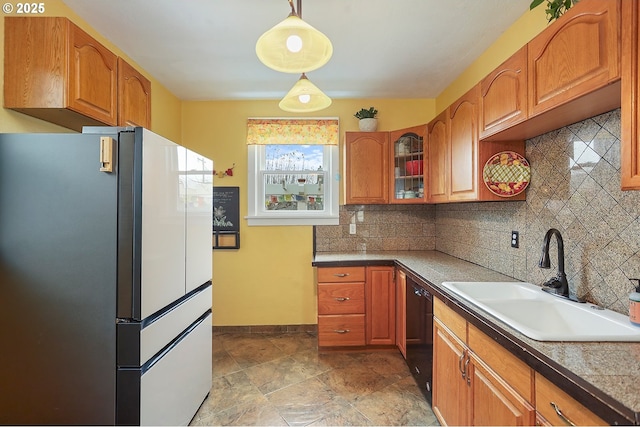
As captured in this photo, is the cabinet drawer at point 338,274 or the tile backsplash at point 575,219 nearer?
the tile backsplash at point 575,219

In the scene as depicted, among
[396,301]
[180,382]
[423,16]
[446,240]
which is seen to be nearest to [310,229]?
[396,301]

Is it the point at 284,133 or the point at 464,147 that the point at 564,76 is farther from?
the point at 284,133

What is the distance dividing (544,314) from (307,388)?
163 cm

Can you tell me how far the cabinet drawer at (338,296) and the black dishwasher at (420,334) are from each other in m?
0.53

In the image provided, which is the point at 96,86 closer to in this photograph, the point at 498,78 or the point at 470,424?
the point at 498,78

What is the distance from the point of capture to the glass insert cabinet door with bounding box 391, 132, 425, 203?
2.74m

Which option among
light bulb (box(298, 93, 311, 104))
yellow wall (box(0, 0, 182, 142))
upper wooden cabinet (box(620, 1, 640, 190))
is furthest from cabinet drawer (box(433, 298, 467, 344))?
yellow wall (box(0, 0, 182, 142))

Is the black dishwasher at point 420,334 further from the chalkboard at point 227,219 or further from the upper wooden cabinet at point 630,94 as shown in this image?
the chalkboard at point 227,219

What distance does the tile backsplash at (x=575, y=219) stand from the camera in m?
1.24

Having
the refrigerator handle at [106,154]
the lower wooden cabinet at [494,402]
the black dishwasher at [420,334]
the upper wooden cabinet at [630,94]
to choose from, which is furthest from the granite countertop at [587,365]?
the refrigerator handle at [106,154]

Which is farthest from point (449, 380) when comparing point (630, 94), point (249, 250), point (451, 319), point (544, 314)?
point (249, 250)

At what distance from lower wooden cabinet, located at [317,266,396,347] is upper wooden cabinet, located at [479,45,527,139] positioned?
1461mm

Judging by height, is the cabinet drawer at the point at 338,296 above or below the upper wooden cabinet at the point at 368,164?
below

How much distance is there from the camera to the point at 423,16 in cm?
182
